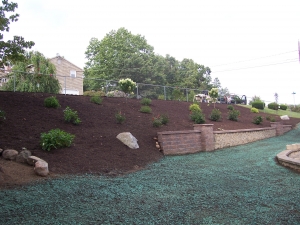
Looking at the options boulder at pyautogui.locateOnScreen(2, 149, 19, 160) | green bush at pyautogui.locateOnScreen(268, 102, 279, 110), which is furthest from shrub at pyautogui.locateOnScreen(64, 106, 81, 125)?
green bush at pyautogui.locateOnScreen(268, 102, 279, 110)

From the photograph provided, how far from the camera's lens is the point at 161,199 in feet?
12.0

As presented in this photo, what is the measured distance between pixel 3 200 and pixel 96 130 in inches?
173

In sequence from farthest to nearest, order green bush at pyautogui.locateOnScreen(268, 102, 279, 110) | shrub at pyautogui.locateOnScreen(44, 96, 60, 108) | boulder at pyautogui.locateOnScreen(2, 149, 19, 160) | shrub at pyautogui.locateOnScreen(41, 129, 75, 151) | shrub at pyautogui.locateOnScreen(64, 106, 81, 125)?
green bush at pyautogui.locateOnScreen(268, 102, 279, 110) → shrub at pyautogui.locateOnScreen(44, 96, 60, 108) → shrub at pyautogui.locateOnScreen(64, 106, 81, 125) → shrub at pyautogui.locateOnScreen(41, 129, 75, 151) → boulder at pyautogui.locateOnScreen(2, 149, 19, 160)

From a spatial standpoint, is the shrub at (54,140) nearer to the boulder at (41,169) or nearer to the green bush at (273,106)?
the boulder at (41,169)

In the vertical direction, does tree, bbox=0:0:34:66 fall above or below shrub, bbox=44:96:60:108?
above

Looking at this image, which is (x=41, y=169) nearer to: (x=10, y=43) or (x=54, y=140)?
(x=54, y=140)

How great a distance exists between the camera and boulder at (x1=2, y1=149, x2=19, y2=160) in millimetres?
4955

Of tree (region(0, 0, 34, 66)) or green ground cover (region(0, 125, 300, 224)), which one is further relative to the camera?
tree (region(0, 0, 34, 66))

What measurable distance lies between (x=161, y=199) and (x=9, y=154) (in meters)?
3.32

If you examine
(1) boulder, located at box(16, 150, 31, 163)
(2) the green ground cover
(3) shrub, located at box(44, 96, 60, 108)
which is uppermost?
(3) shrub, located at box(44, 96, 60, 108)

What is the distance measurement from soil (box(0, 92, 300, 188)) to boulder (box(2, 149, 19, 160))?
0.43 feet

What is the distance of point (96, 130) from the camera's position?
7691 millimetres

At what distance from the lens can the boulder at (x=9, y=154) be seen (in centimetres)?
495

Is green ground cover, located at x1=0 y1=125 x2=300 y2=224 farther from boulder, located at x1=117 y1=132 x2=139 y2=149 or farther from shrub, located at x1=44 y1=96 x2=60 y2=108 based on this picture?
shrub, located at x1=44 y1=96 x2=60 y2=108
